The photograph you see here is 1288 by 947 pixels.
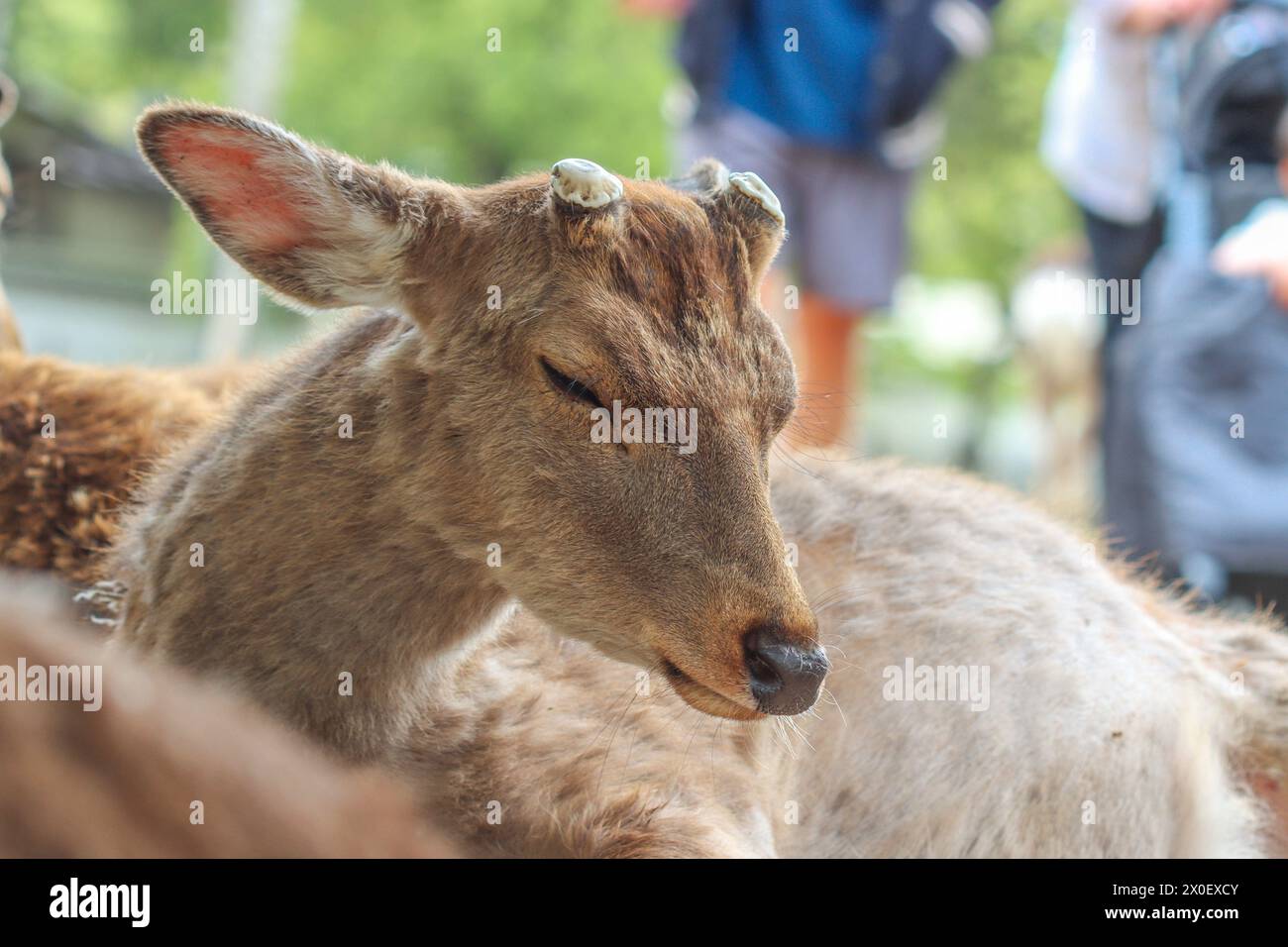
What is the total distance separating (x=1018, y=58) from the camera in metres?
20.8

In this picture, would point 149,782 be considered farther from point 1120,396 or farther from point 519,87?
point 519,87

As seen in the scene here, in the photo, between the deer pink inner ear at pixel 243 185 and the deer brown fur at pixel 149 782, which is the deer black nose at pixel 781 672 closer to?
the deer brown fur at pixel 149 782

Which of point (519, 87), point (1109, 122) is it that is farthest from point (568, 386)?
point (519, 87)

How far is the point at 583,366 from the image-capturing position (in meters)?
2.66

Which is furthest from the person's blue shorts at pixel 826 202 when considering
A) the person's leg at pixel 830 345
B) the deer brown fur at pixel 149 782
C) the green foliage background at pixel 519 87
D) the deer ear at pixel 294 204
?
the green foliage background at pixel 519 87

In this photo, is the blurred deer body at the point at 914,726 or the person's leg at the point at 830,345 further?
the person's leg at the point at 830,345

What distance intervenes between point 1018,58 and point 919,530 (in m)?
18.2

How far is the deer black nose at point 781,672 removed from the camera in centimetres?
252

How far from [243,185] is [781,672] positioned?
143cm

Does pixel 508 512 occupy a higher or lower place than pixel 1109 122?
lower

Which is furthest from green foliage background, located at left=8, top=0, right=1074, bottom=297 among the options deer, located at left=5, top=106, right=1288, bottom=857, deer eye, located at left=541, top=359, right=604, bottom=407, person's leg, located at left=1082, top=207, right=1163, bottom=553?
deer eye, located at left=541, top=359, right=604, bottom=407

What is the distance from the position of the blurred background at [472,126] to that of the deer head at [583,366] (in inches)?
616

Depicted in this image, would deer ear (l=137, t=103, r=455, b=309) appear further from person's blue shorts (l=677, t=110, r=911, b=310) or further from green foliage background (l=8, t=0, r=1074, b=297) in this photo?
green foliage background (l=8, t=0, r=1074, b=297)
